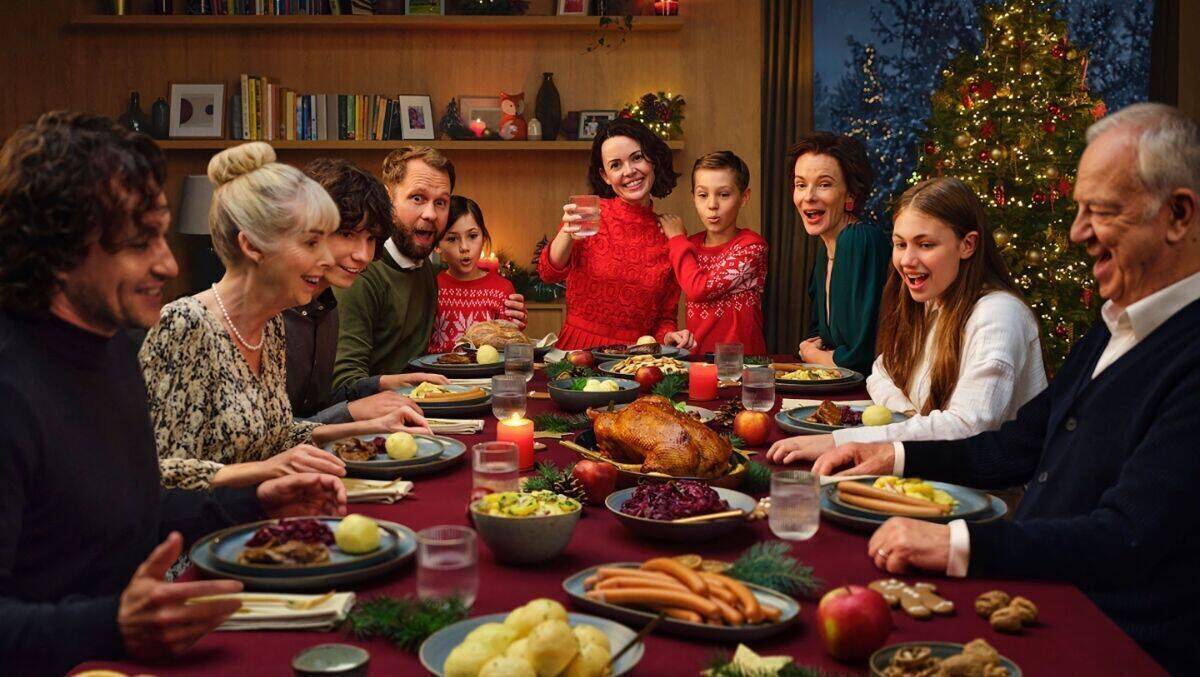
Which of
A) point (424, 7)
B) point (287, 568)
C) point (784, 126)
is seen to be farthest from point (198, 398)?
point (784, 126)

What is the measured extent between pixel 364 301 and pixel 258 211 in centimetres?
157

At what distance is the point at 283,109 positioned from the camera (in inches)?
273

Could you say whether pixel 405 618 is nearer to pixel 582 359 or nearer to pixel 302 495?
pixel 302 495

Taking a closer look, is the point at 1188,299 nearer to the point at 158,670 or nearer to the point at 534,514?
the point at 534,514

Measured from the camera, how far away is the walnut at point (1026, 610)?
152cm

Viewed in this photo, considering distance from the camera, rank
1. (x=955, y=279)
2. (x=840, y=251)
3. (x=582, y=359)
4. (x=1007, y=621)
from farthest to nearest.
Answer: (x=840, y=251)
(x=582, y=359)
(x=955, y=279)
(x=1007, y=621)

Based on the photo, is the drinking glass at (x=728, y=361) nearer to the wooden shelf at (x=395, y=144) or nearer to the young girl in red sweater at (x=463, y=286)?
the young girl in red sweater at (x=463, y=286)

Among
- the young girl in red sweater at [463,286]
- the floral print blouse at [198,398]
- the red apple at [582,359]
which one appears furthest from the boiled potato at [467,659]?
the young girl in red sweater at [463,286]

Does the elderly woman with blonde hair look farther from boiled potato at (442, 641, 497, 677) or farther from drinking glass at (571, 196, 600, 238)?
drinking glass at (571, 196, 600, 238)

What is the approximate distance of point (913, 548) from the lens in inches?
67.8

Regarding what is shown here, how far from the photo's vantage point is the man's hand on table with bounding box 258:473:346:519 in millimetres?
1983

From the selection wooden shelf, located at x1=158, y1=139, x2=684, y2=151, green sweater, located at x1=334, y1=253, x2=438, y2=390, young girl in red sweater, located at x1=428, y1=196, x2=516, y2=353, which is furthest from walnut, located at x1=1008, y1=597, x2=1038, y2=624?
wooden shelf, located at x1=158, y1=139, x2=684, y2=151

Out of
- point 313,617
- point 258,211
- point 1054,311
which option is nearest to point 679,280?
point 1054,311

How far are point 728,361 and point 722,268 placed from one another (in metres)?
1.46
